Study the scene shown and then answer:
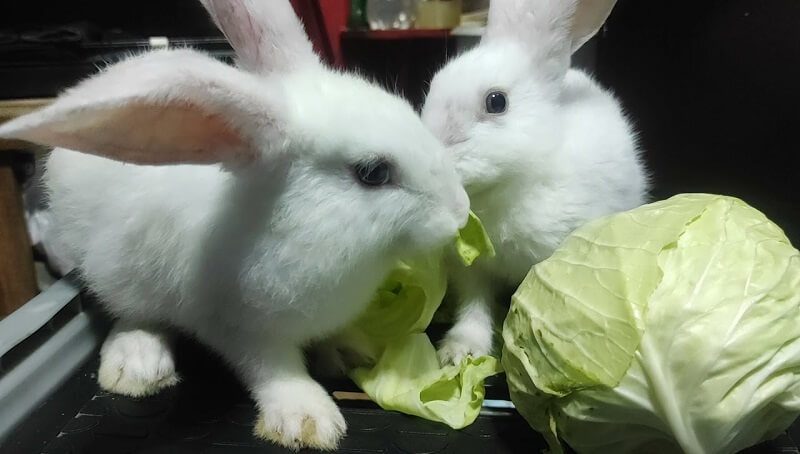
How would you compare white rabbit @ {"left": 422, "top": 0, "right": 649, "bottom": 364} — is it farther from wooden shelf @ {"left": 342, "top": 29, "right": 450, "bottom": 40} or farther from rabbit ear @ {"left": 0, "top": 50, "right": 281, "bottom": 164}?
wooden shelf @ {"left": 342, "top": 29, "right": 450, "bottom": 40}

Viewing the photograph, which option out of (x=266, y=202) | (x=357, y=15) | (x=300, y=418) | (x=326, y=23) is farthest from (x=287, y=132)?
(x=357, y=15)

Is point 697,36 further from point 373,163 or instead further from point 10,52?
point 10,52

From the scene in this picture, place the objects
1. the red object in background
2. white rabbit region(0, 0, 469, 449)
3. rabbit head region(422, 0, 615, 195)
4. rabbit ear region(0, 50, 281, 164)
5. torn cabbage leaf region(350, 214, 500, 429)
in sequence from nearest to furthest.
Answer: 1. rabbit ear region(0, 50, 281, 164)
2. white rabbit region(0, 0, 469, 449)
3. torn cabbage leaf region(350, 214, 500, 429)
4. rabbit head region(422, 0, 615, 195)
5. the red object in background

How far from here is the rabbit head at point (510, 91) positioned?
4.11ft

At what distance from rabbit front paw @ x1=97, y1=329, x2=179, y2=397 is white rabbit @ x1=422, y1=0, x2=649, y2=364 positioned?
489 mm

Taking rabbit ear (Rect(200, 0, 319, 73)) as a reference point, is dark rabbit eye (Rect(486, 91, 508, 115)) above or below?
below

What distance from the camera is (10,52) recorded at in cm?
188

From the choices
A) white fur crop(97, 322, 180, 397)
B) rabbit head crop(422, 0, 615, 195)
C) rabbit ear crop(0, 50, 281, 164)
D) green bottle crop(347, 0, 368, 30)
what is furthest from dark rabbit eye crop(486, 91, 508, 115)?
green bottle crop(347, 0, 368, 30)

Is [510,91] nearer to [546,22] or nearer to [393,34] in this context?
[546,22]

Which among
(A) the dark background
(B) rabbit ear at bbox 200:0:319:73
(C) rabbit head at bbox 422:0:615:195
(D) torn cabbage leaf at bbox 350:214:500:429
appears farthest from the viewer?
(A) the dark background

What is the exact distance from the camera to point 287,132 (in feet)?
3.17

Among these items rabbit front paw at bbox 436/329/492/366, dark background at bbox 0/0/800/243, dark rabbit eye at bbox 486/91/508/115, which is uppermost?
dark rabbit eye at bbox 486/91/508/115

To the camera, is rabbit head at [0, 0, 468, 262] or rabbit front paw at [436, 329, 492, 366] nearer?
rabbit head at [0, 0, 468, 262]

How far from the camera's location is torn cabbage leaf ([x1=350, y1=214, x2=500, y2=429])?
1.14 meters
